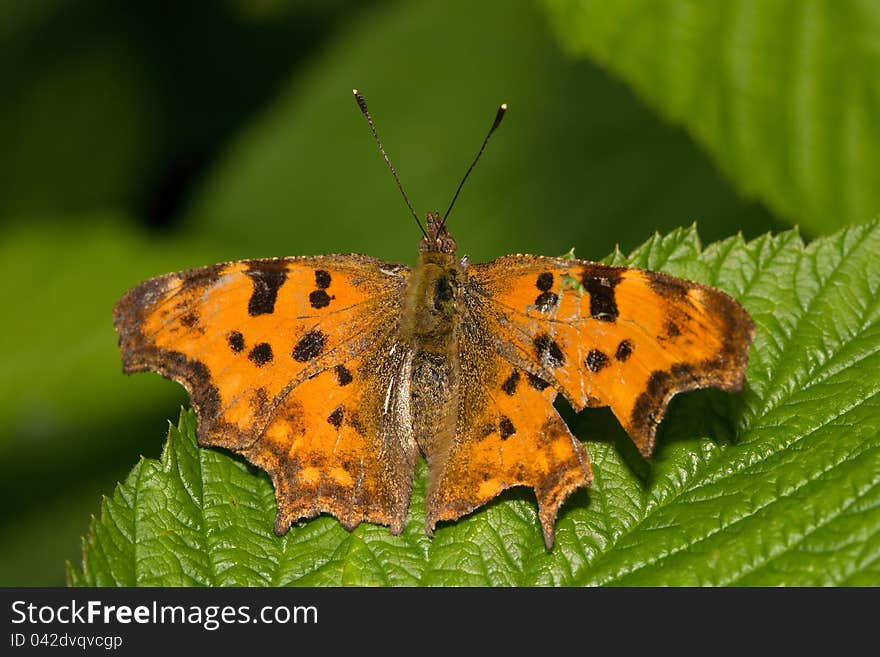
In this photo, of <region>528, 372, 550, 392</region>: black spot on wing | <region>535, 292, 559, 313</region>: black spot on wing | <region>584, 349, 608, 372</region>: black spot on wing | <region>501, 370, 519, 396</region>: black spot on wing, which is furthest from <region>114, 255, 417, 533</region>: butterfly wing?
<region>584, 349, 608, 372</region>: black spot on wing

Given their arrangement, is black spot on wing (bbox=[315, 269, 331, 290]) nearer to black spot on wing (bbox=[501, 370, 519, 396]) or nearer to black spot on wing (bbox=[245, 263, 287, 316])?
black spot on wing (bbox=[245, 263, 287, 316])

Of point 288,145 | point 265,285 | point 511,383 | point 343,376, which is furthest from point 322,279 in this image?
point 288,145

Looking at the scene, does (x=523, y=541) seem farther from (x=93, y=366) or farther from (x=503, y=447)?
(x=93, y=366)

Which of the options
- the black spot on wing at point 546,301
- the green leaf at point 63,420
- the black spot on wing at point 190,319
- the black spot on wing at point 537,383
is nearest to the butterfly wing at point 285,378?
the black spot on wing at point 190,319

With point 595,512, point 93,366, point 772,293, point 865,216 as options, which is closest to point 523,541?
point 595,512

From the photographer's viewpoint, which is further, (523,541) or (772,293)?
(772,293)

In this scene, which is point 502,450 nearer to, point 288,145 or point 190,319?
point 190,319

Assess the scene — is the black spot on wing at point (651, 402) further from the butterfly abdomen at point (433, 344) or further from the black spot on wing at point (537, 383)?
the butterfly abdomen at point (433, 344)
